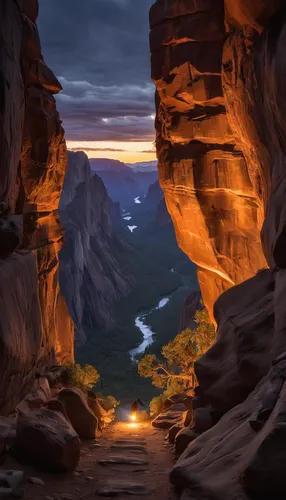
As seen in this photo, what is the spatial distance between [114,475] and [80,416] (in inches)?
215

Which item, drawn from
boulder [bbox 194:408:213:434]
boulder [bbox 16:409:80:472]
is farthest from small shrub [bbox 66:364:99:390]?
boulder [bbox 194:408:213:434]

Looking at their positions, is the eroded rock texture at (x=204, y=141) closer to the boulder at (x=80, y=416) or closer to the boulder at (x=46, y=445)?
the boulder at (x=80, y=416)

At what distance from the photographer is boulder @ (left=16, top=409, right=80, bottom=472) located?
11.0 metres

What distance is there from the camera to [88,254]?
89750mm

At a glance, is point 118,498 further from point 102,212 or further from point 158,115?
point 102,212

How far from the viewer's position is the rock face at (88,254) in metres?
75.9

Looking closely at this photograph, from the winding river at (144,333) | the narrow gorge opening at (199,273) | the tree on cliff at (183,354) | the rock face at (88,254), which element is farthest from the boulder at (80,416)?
the winding river at (144,333)

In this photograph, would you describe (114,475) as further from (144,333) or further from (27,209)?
(144,333)

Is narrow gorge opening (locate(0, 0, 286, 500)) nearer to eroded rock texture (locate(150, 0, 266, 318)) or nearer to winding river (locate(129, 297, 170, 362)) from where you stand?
eroded rock texture (locate(150, 0, 266, 318))

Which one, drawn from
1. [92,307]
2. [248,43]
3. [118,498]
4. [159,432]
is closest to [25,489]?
[118,498]

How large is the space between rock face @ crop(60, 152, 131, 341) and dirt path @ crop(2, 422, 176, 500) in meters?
56.1

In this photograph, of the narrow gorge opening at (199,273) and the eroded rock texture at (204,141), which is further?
the eroded rock texture at (204,141)

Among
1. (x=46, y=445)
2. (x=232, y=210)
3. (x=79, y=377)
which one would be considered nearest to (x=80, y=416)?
(x=46, y=445)

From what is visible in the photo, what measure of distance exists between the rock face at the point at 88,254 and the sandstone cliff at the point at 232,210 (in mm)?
48179
